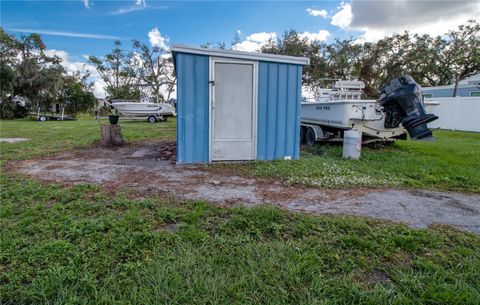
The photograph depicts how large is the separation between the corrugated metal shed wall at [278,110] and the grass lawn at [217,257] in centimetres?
272

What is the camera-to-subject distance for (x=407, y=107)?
6.19m

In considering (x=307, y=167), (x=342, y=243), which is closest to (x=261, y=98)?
(x=307, y=167)

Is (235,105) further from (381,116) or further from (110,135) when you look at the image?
(110,135)

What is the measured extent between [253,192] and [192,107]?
2197 mm

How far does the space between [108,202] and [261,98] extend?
3.31m

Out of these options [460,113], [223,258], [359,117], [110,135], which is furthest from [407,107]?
[460,113]

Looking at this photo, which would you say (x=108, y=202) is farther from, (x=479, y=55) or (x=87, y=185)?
(x=479, y=55)

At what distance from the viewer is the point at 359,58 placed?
781 inches

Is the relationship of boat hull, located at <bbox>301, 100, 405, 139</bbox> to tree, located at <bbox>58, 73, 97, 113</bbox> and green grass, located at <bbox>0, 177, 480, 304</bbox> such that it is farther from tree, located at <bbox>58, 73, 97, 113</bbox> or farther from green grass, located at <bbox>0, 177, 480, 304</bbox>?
tree, located at <bbox>58, 73, 97, 113</bbox>

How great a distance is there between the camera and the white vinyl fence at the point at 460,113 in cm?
1307

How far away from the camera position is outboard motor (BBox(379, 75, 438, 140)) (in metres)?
5.97

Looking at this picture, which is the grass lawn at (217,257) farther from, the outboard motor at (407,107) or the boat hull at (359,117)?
the boat hull at (359,117)

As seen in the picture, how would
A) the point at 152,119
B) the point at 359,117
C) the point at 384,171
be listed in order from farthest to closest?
1. the point at 152,119
2. the point at 359,117
3. the point at 384,171

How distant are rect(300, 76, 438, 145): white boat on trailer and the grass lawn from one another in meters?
4.18
